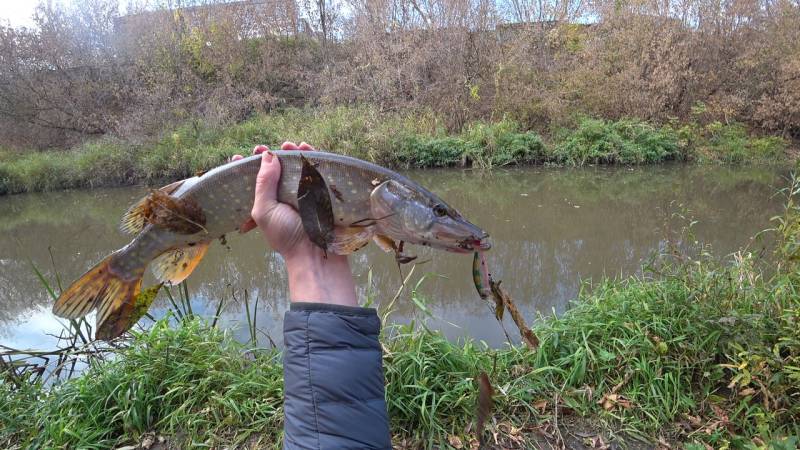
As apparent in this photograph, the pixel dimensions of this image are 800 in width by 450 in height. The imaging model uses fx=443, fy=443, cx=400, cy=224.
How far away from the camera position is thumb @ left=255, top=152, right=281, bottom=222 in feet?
5.96

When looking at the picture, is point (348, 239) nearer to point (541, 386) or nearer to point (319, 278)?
point (319, 278)

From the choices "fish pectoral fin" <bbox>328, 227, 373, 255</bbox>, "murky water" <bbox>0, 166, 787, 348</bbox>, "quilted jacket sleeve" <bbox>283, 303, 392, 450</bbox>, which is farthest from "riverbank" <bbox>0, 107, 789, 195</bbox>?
"quilted jacket sleeve" <bbox>283, 303, 392, 450</bbox>

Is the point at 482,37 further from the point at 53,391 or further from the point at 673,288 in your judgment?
the point at 53,391

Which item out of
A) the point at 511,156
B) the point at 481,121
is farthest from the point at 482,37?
the point at 511,156

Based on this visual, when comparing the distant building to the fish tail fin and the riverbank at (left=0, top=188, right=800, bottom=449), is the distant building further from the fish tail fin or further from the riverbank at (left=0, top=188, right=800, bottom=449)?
the fish tail fin

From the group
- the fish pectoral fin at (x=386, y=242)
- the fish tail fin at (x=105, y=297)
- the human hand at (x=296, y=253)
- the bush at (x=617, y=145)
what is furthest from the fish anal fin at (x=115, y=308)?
the bush at (x=617, y=145)

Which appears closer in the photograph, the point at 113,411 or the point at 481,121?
the point at 113,411

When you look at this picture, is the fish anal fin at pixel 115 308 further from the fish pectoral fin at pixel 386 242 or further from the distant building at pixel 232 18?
the distant building at pixel 232 18

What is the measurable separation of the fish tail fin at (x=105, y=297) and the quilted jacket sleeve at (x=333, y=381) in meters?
0.98

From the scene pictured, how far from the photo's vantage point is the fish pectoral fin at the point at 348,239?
169cm

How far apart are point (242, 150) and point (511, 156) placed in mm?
9564

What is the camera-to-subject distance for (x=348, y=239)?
5.73 feet

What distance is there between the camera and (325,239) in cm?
169

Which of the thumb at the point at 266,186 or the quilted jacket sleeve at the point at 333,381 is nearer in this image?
the quilted jacket sleeve at the point at 333,381
